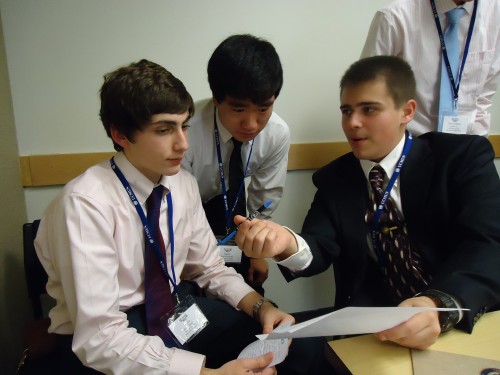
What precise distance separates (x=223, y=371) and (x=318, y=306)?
1670mm

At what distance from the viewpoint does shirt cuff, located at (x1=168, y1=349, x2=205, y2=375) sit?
0.93 metres

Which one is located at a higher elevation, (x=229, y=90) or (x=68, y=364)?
(x=229, y=90)

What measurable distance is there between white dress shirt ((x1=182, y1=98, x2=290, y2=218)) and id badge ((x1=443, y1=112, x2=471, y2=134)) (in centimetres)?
74

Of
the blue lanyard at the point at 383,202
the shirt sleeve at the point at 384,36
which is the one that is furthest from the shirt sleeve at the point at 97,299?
the shirt sleeve at the point at 384,36

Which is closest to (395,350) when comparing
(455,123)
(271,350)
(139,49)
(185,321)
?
(271,350)

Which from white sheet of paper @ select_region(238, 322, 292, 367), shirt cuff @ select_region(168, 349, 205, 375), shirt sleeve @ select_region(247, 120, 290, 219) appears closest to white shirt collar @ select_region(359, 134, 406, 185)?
shirt sleeve @ select_region(247, 120, 290, 219)

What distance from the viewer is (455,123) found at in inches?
64.3

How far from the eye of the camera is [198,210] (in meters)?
1.36

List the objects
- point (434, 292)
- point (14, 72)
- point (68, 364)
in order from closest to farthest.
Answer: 1. point (434, 292)
2. point (68, 364)
3. point (14, 72)

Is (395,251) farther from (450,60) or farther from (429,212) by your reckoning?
(450,60)

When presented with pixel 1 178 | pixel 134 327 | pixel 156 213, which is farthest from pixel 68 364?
pixel 1 178

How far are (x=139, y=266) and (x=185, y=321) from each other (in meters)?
0.24

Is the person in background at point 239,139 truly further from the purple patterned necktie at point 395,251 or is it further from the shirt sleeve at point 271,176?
the purple patterned necktie at point 395,251

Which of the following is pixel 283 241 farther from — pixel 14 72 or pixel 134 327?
pixel 14 72
